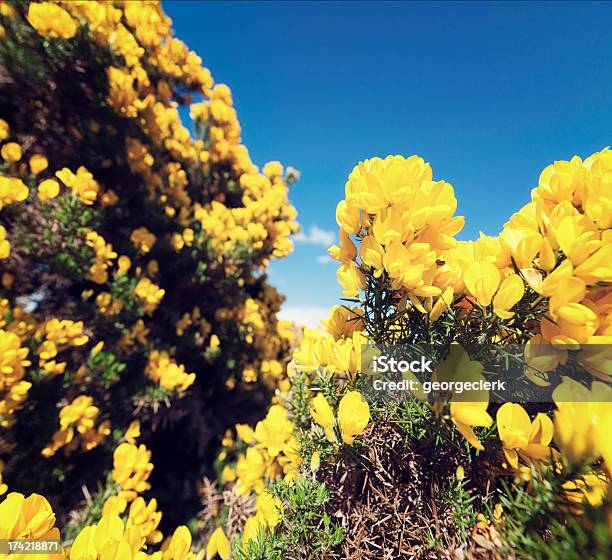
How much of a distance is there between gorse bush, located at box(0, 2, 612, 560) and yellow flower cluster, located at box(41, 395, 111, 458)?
1cm

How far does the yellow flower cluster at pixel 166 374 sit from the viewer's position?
6.89 ft

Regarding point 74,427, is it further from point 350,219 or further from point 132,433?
point 350,219

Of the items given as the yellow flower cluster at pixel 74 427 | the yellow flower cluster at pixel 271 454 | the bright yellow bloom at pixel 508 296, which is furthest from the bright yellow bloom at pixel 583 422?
the yellow flower cluster at pixel 74 427

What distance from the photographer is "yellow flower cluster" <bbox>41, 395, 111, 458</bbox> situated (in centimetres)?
154

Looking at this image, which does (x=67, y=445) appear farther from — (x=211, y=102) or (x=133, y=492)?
(x=211, y=102)

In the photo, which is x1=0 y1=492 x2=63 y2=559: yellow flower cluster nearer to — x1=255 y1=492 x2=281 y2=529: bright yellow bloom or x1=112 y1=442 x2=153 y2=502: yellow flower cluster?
x1=255 y1=492 x2=281 y2=529: bright yellow bloom

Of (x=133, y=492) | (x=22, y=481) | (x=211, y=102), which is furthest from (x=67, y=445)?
(x=211, y=102)

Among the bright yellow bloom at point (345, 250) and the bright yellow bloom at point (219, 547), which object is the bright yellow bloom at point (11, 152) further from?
the bright yellow bloom at point (219, 547)

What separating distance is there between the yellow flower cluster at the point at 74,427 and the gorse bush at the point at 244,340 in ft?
0.04

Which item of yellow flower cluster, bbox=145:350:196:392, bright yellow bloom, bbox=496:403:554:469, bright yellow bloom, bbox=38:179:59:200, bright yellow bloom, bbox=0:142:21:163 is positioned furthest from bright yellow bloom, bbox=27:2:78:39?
bright yellow bloom, bbox=496:403:554:469

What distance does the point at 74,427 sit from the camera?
1.66m

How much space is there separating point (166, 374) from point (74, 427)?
1.88 feet

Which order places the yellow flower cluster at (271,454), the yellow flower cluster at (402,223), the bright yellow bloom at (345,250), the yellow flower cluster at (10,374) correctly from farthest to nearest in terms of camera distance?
1. the yellow flower cluster at (10,374)
2. the yellow flower cluster at (271,454)
3. the bright yellow bloom at (345,250)
4. the yellow flower cluster at (402,223)

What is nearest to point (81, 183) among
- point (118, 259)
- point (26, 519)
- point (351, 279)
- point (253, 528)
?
point (118, 259)
